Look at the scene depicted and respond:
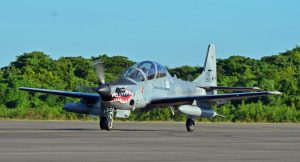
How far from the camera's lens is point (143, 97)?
39625 mm

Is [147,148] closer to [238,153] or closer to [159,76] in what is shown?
[238,153]

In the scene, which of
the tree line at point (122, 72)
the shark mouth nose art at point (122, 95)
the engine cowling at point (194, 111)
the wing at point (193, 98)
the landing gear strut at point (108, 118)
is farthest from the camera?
the tree line at point (122, 72)

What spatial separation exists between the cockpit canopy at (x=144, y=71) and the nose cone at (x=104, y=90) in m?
2.47

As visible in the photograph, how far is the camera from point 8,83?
73500 mm

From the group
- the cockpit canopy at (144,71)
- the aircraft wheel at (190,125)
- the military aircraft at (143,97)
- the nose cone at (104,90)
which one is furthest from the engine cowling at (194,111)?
the nose cone at (104,90)

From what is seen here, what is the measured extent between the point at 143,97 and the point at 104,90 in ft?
11.0

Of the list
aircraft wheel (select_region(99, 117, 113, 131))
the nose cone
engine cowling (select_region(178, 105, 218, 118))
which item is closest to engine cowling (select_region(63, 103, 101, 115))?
aircraft wheel (select_region(99, 117, 113, 131))

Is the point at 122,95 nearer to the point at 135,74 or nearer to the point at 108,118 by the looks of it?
the point at 108,118

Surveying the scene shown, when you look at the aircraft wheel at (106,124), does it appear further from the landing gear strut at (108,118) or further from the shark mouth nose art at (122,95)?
the shark mouth nose art at (122,95)

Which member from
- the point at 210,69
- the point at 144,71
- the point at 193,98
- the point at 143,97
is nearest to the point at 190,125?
the point at 193,98

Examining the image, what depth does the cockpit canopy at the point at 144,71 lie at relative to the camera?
39.3m

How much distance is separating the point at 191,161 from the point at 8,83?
2203 inches

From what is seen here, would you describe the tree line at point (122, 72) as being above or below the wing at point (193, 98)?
above

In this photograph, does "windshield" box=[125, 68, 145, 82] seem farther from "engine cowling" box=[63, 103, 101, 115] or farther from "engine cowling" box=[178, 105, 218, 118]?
"engine cowling" box=[178, 105, 218, 118]
